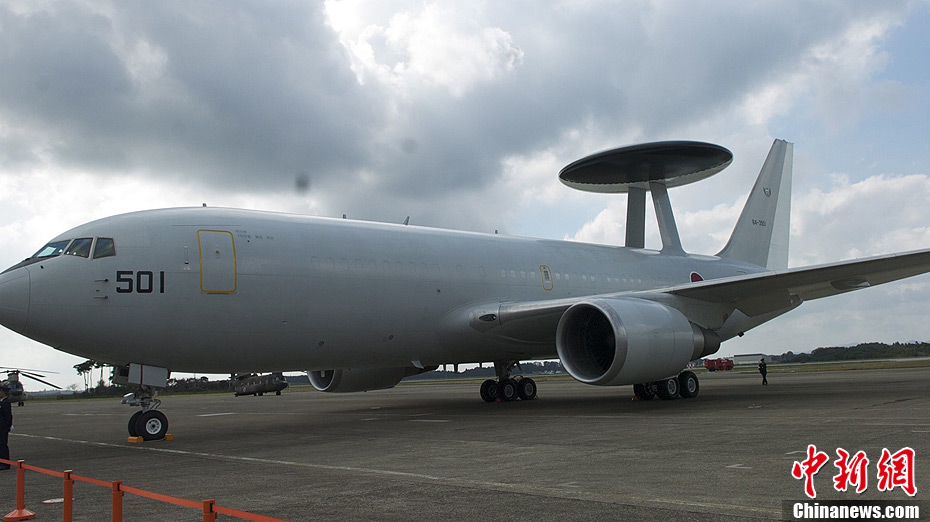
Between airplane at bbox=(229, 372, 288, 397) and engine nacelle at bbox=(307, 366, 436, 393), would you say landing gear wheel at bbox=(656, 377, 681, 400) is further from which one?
airplane at bbox=(229, 372, 288, 397)

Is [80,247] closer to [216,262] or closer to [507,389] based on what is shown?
[216,262]

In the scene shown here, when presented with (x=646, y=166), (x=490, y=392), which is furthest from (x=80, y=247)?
(x=646, y=166)

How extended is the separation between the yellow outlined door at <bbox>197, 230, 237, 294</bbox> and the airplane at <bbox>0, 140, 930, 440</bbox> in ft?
0.07

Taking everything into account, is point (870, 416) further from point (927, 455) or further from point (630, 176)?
point (630, 176)

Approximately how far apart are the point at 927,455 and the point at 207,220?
10.6 meters

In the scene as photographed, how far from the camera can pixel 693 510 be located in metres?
5.14

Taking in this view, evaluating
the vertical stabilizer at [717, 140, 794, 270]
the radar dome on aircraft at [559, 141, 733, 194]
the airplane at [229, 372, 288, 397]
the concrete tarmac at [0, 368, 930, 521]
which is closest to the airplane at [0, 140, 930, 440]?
the concrete tarmac at [0, 368, 930, 521]

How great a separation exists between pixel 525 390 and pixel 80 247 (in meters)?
12.2

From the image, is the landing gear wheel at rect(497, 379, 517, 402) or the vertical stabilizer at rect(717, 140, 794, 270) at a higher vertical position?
the vertical stabilizer at rect(717, 140, 794, 270)

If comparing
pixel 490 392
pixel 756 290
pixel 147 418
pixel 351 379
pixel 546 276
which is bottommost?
pixel 490 392

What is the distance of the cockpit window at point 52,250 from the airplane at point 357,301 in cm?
4

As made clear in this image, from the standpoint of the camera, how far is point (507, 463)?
311 inches

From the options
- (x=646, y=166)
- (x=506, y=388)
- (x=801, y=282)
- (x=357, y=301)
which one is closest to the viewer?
(x=357, y=301)

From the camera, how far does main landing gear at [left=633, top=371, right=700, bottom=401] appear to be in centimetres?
1681
